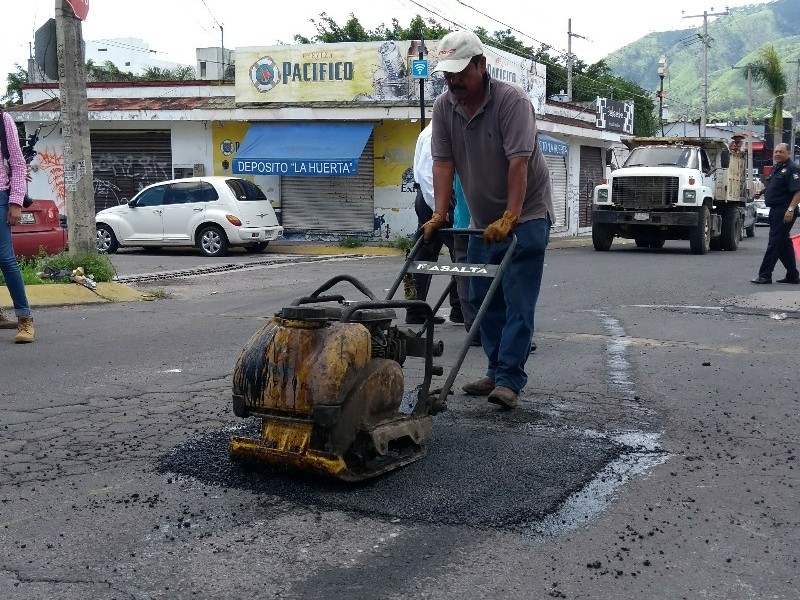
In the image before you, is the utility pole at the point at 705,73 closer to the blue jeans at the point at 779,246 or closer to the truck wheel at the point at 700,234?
the truck wheel at the point at 700,234

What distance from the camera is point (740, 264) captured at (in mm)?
16625

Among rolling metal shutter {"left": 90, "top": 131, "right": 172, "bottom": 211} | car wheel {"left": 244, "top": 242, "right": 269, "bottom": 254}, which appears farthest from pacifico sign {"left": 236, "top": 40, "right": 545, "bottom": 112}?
car wheel {"left": 244, "top": 242, "right": 269, "bottom": 254}

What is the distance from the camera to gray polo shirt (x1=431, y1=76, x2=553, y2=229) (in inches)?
200

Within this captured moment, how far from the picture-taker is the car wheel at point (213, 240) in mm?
19516

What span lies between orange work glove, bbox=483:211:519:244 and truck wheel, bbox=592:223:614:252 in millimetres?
16364

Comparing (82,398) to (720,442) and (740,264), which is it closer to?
(720,442)

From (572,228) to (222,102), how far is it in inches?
501

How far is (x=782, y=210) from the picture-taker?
12562 mm

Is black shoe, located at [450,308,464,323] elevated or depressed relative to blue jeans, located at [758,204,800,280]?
depressed

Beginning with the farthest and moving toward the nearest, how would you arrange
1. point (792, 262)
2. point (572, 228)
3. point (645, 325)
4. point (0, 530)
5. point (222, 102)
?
point (572, 228)
point (222, 102)
point (792, 262)
point (645, 325)
point (0, 530)

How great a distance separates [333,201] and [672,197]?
29.7 ft

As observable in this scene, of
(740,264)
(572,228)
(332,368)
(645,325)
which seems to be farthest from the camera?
(572,228)

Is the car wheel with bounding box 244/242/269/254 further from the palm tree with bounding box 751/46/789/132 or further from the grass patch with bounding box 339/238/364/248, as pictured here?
the palm tree with bounding box 751/46/789/132

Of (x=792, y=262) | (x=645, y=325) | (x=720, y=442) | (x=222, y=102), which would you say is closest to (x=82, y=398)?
(x=720, y=442)
